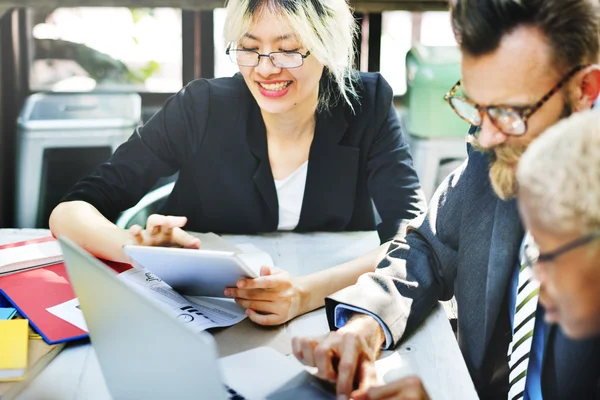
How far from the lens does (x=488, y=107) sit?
1.11 meters

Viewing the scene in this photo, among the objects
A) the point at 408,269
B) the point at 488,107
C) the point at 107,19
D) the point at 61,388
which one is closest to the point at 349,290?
the point at 408,269

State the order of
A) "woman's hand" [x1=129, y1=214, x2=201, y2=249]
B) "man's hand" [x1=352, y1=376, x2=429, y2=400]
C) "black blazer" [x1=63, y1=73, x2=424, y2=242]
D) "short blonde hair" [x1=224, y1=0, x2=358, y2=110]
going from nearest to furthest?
"man's hand" [x1=352, y1=376, x2=429, y2=400], "woman's hand" [x1=129, y1=214, x2=201, y2=249], "short blonde hair" [x1=224, y1=0, x2=358, y2=110], "black blazer" [x1=63, y1=73, x2=424, y2=242]

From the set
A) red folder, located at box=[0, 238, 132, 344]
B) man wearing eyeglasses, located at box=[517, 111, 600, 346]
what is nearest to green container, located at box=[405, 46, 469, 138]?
red folder, located at box=[0, 238, 132, 344]

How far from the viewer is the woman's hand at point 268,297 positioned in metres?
1.30

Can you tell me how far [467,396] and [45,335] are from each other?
75cm

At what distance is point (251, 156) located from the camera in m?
2.00

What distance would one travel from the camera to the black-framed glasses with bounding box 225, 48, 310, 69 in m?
1.80

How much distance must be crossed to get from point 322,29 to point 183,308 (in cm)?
91

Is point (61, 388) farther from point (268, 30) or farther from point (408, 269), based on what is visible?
point (268, 30)

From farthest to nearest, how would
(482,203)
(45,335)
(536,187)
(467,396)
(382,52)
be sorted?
1. (382,52)
2. (482,203)
3. (45,335)
4. (467,396)
5. (536,187)

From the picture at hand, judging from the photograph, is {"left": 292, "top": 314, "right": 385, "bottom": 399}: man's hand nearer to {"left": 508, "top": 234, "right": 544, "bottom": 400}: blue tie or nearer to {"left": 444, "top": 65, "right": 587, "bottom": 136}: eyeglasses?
{"left": 508, "top": 234, "right": 544, "bottom": 400}: blue tie

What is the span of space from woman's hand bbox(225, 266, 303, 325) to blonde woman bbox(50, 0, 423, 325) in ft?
1.72

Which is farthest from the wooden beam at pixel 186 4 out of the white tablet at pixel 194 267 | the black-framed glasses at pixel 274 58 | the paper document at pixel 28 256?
the white tablet at pixel 194 267

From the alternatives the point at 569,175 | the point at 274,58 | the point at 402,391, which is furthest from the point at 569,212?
the point at 274,58
